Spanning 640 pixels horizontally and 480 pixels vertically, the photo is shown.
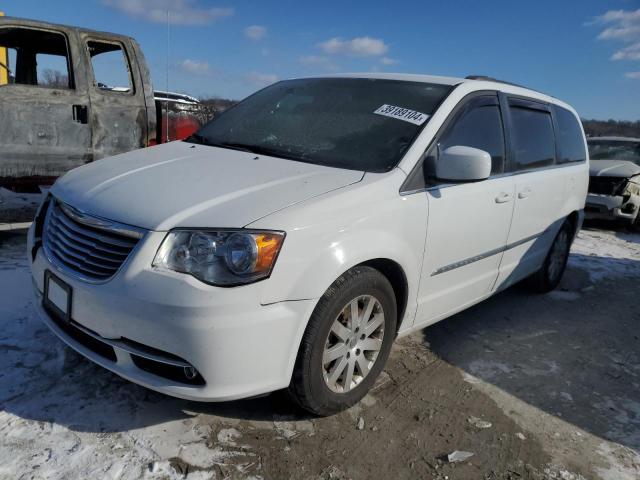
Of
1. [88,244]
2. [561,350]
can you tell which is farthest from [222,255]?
[561,350]

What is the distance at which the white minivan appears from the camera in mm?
2113

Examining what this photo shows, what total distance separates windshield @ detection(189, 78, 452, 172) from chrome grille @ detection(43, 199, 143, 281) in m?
1.06

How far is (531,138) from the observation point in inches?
156

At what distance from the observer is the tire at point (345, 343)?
7.68 ft

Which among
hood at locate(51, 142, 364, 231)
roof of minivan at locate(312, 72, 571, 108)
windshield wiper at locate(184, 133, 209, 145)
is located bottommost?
hood at locate(51, 142, 364, 231)

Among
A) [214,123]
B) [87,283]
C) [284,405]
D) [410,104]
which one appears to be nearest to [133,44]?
[214,123]

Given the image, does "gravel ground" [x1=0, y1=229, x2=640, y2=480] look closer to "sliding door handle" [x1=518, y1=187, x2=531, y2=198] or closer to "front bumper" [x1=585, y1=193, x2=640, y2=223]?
"sliding door handle" [x1=518, y1=187, x2=531, y2=198]

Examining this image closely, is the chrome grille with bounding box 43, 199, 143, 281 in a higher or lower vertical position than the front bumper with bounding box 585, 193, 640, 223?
higher

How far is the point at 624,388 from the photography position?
10.7 feet

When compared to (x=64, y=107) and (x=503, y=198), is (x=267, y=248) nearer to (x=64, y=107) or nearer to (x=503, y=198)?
(x=503, y=198)

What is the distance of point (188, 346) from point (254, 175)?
92cm

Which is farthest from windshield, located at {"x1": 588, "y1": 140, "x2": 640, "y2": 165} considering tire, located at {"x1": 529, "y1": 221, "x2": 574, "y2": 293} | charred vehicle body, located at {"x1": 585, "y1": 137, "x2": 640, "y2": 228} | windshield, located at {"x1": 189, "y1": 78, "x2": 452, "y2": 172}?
windshield, located at {"x1": 189, "y1": 78, "x2": 452, "y2": 172}

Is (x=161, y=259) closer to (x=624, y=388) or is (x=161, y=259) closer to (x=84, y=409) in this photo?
(x=84, y=409)

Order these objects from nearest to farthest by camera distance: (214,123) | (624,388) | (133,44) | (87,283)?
(87,283)
(624,388)
(214,123)
(133,44)
